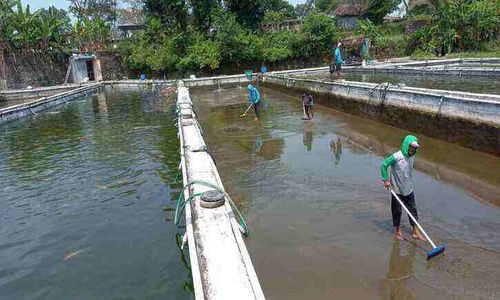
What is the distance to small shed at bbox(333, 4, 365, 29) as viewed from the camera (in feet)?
157

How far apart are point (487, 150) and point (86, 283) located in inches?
356

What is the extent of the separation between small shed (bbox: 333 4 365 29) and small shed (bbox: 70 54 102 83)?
27.9 m

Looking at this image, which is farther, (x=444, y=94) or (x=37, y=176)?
(x=444, y=94)

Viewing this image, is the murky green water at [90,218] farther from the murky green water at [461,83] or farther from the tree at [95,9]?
the tree at [95,9]

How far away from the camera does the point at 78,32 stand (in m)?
39.2

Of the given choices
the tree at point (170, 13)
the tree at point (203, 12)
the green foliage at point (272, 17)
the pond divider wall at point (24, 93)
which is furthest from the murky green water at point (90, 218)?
the green foliage at point (272, 17)

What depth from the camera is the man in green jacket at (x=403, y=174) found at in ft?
18.5

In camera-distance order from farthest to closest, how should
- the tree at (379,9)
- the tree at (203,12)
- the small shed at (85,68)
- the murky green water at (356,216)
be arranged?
the tree at (379,9), the tree at (203,12), the small shed at (85,68), the murky green water at (356,216)

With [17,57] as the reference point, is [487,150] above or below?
below

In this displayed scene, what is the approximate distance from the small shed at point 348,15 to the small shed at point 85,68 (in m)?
27.9

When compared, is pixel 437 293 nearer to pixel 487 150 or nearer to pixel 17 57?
pixel 487 150

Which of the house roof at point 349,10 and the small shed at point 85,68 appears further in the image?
the house roof at point 349,10

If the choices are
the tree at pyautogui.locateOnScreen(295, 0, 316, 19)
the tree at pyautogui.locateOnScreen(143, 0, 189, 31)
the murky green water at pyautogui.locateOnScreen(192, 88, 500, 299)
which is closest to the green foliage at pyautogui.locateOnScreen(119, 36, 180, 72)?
the tree at pyautogui.locateOnScreen(143, 0, 189, 31)

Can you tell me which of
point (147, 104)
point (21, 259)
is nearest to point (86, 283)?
point (21, 259)
